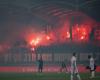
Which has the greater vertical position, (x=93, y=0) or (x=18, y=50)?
(x=93, y=0)

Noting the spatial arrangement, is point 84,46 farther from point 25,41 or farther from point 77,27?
point 25,41

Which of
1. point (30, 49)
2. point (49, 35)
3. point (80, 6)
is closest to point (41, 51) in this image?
point (30, 49)

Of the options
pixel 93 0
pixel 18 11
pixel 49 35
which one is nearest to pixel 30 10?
pixel 18 11

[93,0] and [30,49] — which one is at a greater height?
[93,0]

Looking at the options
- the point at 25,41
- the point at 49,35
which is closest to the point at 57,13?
the point at 49,35

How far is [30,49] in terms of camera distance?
51188 mm

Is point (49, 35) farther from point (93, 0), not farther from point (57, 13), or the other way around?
point (93, 0)

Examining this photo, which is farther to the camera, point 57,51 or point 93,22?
point 93,22

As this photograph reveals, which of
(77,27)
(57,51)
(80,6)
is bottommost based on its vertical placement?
(57,51)

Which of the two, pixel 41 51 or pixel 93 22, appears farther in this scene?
pixel 93 22

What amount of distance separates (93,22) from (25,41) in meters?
11.7

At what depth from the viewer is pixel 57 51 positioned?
164 ft

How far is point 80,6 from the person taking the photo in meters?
53.2

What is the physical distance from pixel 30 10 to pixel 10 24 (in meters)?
4.06
